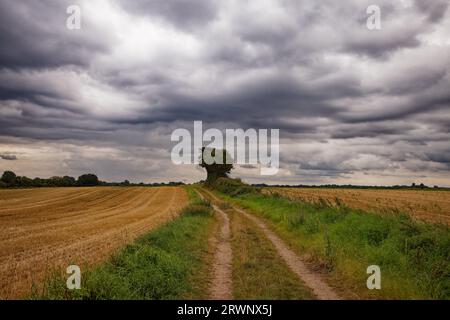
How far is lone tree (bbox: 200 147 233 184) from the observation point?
304 feet

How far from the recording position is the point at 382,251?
12.5 metres

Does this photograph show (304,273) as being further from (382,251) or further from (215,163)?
(215,163)

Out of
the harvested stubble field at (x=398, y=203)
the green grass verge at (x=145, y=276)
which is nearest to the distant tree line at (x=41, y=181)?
the harvested stubble field at (x=398, y=203)

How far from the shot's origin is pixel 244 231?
20891 mm

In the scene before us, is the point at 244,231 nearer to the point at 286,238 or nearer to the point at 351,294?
the point at 286,238

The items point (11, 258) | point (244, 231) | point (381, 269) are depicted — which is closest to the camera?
point (381, 269)

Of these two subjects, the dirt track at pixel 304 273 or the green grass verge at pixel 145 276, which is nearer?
the green grass verge at pixel 145 276

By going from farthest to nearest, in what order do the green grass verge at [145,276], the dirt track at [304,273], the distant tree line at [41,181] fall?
1. the distant tree line at [41,181]
2. the dirt track at [304,273]
3. the green grass verge at [145,276]

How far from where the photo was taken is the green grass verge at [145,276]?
846 cm

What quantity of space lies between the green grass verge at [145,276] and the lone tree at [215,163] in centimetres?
7679

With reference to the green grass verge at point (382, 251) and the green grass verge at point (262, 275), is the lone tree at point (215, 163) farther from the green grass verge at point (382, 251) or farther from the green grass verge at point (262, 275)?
the green grass verge at point (262, 275)

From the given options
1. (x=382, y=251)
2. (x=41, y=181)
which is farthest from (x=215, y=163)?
(x=382, y=251)
